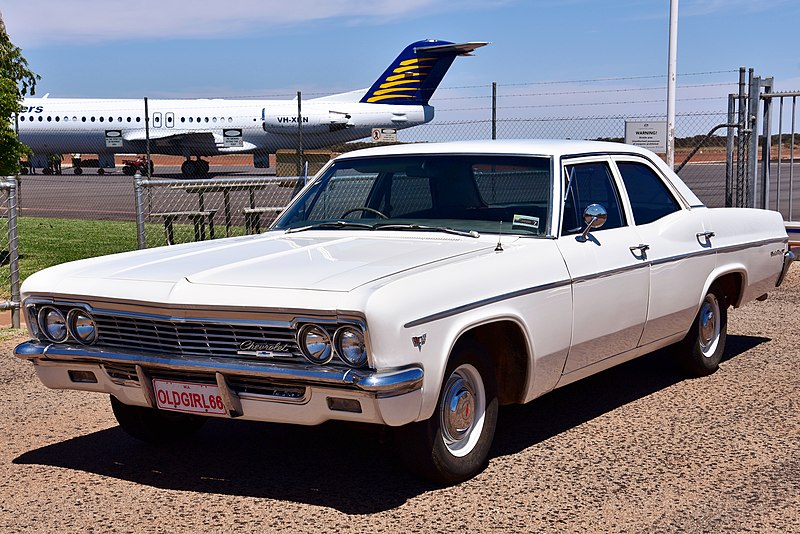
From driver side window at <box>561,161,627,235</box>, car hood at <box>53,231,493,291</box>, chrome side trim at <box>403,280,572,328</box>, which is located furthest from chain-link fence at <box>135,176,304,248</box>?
chrome side trim at <box>403,280,572,328</box>

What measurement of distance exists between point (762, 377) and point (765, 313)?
9.17 feet

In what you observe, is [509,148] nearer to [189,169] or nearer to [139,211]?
[139,211]

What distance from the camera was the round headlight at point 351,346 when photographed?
14.0 ft

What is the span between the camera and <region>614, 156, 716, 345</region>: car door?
6160 millimetres

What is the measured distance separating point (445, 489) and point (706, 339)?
2.98 m

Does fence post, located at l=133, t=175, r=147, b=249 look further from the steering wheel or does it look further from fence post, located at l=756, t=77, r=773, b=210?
fence post, located at l=756, t=77, r=773, b=210

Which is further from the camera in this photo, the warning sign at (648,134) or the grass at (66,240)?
the warning sign at (648,134)

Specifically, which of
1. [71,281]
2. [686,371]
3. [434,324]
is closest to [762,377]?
[686,371]

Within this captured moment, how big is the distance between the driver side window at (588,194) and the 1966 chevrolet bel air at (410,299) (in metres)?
0.01

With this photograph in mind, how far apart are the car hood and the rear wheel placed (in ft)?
2.58

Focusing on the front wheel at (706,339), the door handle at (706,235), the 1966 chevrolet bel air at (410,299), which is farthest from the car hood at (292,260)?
the front wheel at (706,339)

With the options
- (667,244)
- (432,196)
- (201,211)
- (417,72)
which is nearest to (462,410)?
(432,196)

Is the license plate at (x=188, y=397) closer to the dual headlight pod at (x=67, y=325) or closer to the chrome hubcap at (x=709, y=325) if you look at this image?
the dual headlight pod at (x=67, y=325)

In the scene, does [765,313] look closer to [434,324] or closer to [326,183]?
[326,183]
